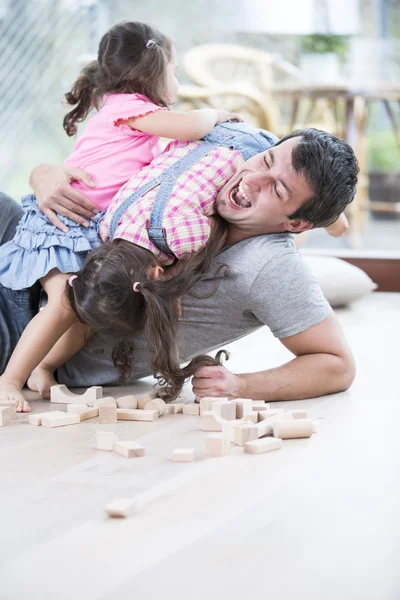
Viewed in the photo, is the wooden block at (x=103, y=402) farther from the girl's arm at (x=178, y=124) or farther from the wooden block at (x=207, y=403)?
the girl's arm at (x=178, y=124)

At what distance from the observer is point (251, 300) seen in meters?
1.89

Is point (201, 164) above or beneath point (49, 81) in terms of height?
beneath

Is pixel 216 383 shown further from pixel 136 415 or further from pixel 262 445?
pixel 262 445

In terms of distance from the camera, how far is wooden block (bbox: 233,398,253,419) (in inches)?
68.9

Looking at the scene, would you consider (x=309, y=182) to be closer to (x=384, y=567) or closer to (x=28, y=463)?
(x=28, y=463)

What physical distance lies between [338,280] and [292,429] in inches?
73.8

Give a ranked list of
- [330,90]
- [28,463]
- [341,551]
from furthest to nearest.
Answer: [330,90], [28,463], [341,551]

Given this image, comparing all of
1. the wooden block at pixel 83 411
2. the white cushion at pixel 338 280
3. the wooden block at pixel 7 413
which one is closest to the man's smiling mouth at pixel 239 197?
the wooden block at pixel 83 411

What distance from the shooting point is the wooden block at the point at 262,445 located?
5.07ft

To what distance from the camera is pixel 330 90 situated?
3939mm

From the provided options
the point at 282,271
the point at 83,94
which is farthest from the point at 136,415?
the point at 83,94

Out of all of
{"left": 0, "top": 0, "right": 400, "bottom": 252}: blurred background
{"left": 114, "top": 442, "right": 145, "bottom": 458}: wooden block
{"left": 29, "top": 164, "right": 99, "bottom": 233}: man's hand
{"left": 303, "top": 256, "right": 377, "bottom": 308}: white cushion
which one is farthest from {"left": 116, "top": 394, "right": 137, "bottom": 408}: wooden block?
{"left": 0, "top": 0, "right": 400, "bottom": 252}: blurred background

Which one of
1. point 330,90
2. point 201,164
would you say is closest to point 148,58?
point 201,164

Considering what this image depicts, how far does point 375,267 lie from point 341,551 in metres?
3.11
